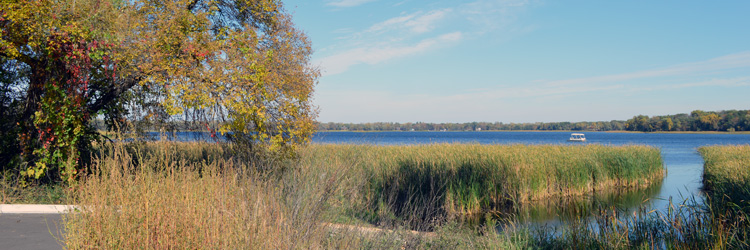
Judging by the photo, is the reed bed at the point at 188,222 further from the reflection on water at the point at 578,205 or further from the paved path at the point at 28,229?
the reflection on water at the point at 578,205

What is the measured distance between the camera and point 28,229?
6.49 meters

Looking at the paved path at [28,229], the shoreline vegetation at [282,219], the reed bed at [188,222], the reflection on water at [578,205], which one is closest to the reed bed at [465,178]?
the shoreline vegetation at [282,219]

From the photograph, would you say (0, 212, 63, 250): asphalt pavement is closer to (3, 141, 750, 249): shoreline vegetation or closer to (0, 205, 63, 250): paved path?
(0, 205, 63, 250): paved path

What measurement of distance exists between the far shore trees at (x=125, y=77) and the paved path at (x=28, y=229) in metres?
1.11

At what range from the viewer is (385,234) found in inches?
256

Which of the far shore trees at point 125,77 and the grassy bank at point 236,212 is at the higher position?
the far shore trees at point 125,77

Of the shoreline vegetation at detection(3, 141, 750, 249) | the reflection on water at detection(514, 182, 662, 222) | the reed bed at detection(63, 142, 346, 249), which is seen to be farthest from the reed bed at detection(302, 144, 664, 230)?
the reed bed at detection(63, 142, 346, 249)

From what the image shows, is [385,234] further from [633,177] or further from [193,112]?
[633,177]

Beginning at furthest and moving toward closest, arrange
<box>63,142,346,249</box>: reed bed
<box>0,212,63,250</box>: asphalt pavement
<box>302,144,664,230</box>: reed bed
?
<box>302,144,664,230</box>: reed bed → <box>0,212,63,250</box>: asphalt pavement → <box>63,142,346,249</box>: reed bed

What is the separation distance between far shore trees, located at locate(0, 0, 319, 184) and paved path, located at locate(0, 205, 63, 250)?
3.66 feet

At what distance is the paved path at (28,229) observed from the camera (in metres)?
5.71

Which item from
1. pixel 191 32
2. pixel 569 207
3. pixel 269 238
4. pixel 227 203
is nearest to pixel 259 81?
pixel 191 32

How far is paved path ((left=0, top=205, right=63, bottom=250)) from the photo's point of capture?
5711 millimetres

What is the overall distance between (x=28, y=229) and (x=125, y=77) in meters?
4.23
